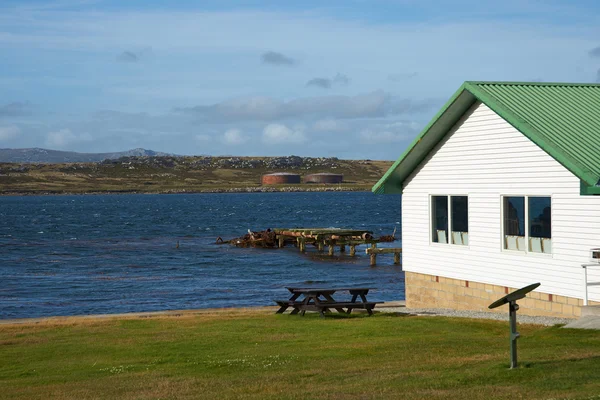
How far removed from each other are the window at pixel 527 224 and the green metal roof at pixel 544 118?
A: 61.7 inches

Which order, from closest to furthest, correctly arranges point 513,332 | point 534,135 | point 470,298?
point 513,332
point 534,135
point 470,298

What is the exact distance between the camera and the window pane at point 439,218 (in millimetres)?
25281

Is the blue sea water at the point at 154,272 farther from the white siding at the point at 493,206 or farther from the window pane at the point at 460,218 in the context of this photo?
the window pane at the point at 460,218

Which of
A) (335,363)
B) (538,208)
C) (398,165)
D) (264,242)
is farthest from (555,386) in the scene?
(264,242)

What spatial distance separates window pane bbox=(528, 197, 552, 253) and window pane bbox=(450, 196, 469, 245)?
2.81 metres

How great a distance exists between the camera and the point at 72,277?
168ft

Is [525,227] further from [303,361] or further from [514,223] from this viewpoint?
[303,361]

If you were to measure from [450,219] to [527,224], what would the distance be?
3.45m

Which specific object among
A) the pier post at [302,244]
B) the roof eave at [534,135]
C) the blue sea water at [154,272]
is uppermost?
the roof eave at [534,135]

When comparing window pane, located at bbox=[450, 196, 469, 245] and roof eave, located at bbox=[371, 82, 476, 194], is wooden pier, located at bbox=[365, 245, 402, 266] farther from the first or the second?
window pane, located at bbox=[450, 196, 469, 245]

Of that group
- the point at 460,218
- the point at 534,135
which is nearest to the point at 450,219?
the point at 460,218

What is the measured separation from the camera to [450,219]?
81.6ft

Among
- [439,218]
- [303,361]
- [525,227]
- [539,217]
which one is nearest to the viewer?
[303,361]

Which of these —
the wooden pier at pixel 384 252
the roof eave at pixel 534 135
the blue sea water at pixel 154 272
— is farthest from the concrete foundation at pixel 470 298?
the wooden pier at pixel 384 252
